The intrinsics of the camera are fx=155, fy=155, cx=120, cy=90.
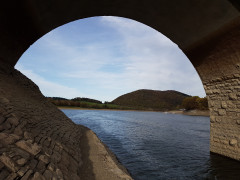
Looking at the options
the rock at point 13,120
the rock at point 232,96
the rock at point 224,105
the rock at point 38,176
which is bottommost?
the rock at point 38,176

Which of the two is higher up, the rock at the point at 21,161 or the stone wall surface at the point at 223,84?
the stone wall surface at the point at 223,84

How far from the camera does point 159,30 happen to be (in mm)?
9227

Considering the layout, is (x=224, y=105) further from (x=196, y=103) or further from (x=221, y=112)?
(x=196, y=103)

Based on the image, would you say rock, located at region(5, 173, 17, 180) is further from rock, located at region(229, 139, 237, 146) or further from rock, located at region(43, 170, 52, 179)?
rock, located at region(229, 139, 237, 146)

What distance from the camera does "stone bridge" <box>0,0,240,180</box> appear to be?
5.55 metres

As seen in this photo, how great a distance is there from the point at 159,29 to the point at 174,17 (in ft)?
4.92

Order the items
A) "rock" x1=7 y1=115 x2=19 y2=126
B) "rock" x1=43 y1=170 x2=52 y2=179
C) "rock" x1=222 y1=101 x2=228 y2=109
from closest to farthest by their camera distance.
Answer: "rock" x1=43 y1=170 x2=52 y2=179
"rock" x1=7 y1=115 x2=19 y2=126
"rock" x1=222 y1=101 x2=228 y2=109

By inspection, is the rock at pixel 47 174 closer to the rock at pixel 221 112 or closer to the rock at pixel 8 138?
the rock at pixel 8 138

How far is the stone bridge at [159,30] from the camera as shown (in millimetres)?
5555

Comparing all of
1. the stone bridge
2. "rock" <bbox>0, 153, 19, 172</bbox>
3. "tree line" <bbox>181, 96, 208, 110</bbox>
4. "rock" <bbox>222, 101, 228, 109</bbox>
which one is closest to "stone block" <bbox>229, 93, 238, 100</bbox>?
the stone bridge

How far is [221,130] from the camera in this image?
768 centimetres

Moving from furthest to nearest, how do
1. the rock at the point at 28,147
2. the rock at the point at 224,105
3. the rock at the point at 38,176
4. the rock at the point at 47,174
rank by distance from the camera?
1. the rock at the point at 224,105
2. the rock at the point at 28,147
3. the rock at the point at 47,174
4. the rock at the point at 38,176

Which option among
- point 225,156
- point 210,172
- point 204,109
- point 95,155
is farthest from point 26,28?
point 204,109

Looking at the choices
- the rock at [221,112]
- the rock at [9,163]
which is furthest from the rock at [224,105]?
the rock at [9,163]
